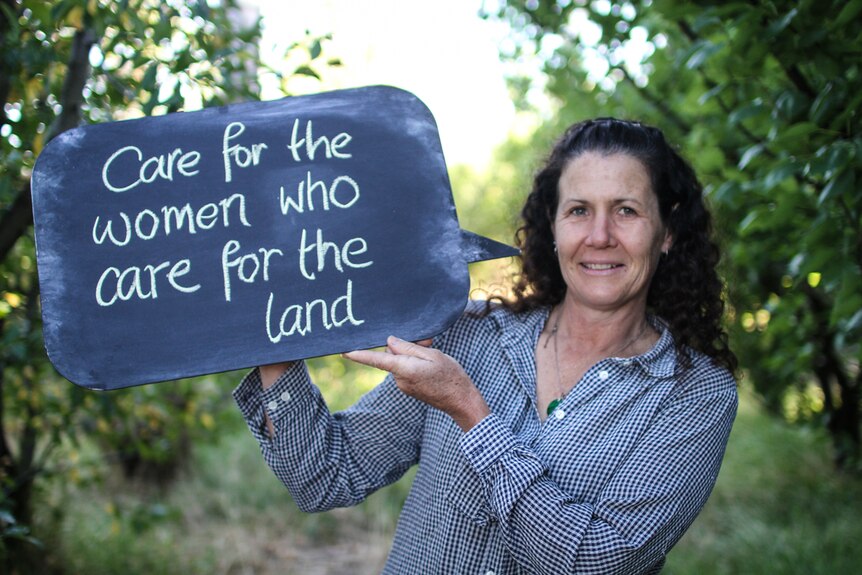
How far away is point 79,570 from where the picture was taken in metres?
3.48

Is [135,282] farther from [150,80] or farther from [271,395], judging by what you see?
[150,80]

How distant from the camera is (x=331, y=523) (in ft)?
15.5

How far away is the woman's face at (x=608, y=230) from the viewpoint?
75.4 inches

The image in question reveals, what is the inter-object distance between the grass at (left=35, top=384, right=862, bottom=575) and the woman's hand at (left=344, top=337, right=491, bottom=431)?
1846 millimetres

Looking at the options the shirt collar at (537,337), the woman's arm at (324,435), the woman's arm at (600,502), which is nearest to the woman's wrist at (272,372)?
the woman's arm at (324,435)

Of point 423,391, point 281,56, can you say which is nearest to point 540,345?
point 423,391

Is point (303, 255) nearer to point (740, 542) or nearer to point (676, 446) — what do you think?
point (676, 446)

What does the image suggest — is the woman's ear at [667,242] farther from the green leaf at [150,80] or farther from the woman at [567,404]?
the green leaf at [150,80]

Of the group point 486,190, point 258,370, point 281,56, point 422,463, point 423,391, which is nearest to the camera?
point 423,391

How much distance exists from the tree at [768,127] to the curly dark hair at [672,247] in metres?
0.24

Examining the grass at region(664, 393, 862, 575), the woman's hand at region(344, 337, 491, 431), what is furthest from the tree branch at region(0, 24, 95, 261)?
the grass at region(664, 393, 862, 575)

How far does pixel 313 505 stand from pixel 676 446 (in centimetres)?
78

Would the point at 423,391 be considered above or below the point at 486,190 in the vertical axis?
above

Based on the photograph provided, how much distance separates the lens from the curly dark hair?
1.98m
